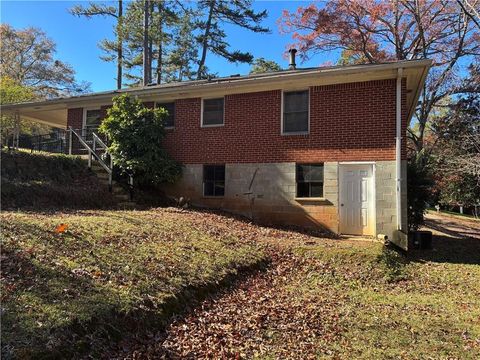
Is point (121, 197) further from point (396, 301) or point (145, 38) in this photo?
point (145, 38)

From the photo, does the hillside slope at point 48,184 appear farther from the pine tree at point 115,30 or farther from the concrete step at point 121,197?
the pine tree at point 115,30

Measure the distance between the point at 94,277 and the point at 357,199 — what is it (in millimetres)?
8797

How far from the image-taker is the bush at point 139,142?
44.8 ft

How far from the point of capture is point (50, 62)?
37656 millimetres

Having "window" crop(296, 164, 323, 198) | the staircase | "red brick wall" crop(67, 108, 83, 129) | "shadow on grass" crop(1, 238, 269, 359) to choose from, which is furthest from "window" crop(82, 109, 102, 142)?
"shadow on grass" crop(1, 238, 269, 359)

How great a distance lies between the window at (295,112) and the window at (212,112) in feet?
7.61

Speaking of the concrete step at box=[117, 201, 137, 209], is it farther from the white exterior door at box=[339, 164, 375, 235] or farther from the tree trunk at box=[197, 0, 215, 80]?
the tree trunk at box=[197, 0, 215, 80]

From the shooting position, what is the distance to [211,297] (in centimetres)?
623

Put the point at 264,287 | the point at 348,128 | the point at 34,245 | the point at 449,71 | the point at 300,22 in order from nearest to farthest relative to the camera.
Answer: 1. the point at 34,245
2. the point at 264,287
3. the point at 348,128
4. the point at 449,71
5. the point at 300,22

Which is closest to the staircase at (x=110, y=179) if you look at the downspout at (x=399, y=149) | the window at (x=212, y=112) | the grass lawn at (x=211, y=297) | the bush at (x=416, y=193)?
the grass lawn at (x=211, y=297)

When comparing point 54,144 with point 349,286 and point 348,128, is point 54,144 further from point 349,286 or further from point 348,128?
point 349,286

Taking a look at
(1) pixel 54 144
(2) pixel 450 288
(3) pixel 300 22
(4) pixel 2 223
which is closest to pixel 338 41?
(3) pixel 300 22

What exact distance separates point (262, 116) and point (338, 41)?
1073 cm

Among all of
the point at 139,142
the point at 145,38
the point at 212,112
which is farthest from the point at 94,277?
the point at 145,38
